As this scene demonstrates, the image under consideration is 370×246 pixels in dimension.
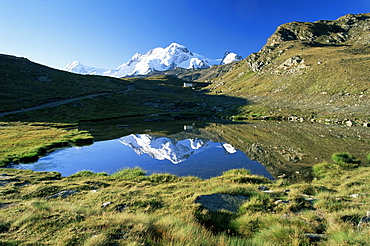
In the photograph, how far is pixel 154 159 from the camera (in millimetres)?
22969

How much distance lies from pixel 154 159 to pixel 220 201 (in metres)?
15.1

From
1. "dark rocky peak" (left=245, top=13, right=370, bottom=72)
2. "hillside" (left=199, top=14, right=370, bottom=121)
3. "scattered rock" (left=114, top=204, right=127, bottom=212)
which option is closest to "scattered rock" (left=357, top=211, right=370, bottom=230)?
"scattered rock" (left=114, top=204, right=127, bottom=212)

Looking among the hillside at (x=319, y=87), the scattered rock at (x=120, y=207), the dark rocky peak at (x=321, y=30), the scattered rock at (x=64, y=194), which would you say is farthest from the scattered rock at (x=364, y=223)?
the dark rocky peak at (x=321, y=30)

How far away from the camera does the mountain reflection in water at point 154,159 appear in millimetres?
18984

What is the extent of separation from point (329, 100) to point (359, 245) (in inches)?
2582

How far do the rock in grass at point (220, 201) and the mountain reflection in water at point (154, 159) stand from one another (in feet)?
23.7

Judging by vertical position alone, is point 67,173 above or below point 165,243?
below

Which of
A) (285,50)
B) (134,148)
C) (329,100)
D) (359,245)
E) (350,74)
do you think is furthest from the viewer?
(285,50)

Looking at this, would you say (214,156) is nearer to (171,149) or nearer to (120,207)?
(171,149)

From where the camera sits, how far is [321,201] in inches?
333

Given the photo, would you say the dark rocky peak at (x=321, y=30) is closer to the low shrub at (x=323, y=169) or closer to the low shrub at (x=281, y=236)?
the low shrub at (x=323, y=169)

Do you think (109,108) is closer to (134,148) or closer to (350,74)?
(134,148)

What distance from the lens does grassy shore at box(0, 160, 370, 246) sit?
17.3ft

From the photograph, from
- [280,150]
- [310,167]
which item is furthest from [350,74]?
[310,167]
